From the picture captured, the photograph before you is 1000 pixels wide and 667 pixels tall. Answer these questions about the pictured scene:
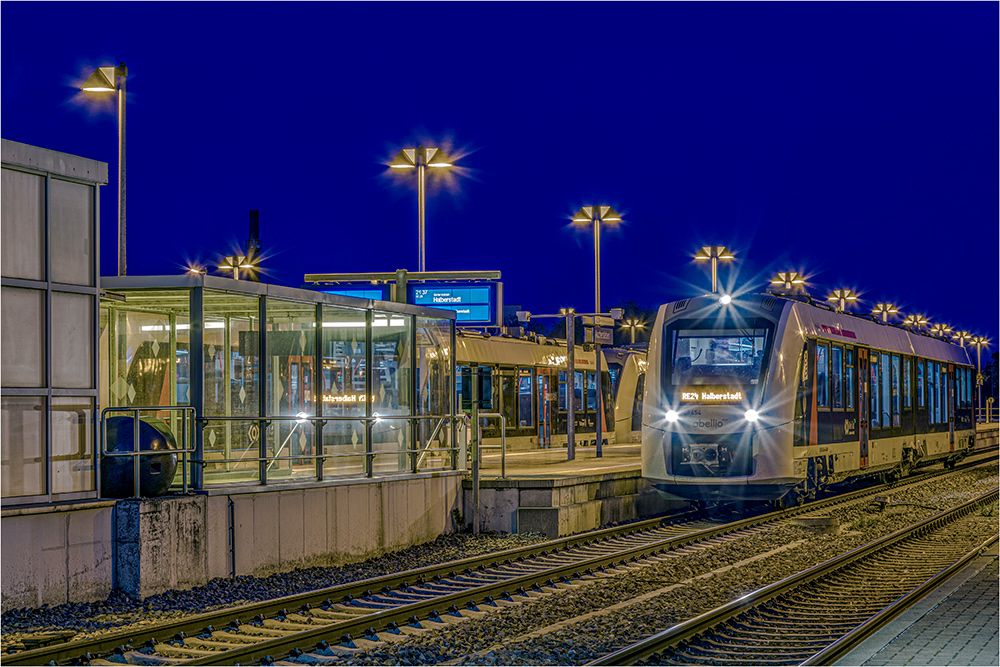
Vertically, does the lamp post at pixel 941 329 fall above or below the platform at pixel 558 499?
above

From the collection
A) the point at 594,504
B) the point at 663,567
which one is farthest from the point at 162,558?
the point at 594,504

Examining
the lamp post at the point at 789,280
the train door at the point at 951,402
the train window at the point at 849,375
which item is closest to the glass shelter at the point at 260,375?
the train window at the point at 849,375

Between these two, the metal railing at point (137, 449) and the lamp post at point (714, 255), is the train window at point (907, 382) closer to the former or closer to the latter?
the lamp post at point (714, 255)

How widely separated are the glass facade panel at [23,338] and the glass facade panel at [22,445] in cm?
19

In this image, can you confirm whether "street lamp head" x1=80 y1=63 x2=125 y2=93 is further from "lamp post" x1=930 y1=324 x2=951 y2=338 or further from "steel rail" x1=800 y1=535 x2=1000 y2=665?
"lamp post" x1=930 y1=324 x2=951 y2=338

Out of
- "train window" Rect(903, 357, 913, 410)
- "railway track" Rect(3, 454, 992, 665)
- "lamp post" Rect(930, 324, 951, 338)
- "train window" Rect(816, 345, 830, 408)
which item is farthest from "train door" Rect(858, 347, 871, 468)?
"lamp post" Rect(930, 324, 951, 338)

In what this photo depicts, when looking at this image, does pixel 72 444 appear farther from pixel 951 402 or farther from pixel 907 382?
pixel 951 402

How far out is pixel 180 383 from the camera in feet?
45.7

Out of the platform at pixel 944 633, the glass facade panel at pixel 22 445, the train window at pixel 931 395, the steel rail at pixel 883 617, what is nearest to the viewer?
the platform at pixel 944 633

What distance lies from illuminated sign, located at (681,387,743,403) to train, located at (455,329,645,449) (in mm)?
9544

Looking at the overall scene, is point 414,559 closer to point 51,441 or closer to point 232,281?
point 232,281

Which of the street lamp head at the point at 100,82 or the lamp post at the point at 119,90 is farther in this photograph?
the street lamp head at the point at 100,82

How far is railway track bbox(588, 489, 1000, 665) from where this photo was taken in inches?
351

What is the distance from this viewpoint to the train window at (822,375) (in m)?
18.8
